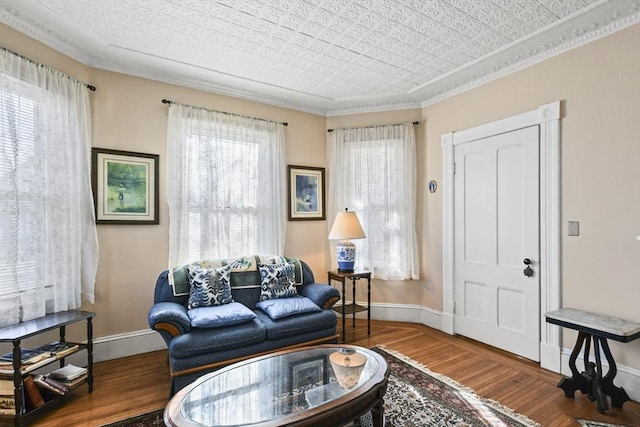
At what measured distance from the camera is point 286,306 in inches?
125

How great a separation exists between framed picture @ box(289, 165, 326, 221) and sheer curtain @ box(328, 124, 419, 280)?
0.56ft

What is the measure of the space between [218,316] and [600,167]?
3370 millimetres

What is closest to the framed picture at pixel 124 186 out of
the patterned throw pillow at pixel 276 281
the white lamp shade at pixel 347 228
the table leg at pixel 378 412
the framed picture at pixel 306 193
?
the patterned throw pillow at pixel 276 281

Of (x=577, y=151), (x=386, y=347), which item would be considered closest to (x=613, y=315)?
(x=577, y=151)

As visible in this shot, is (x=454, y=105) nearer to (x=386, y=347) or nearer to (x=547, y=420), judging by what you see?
(x=386, y=347)

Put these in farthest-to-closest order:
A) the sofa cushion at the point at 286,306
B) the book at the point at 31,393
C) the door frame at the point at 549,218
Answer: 1. the sofa cushion at the point at 286,306
2. the door frame at the point at 549,218
3. the book at the point at 31,393

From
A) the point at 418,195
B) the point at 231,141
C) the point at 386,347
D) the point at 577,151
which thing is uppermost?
the point at 231,141

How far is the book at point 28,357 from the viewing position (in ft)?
7.22

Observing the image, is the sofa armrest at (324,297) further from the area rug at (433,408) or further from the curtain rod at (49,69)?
the curtain rod at (49,69)

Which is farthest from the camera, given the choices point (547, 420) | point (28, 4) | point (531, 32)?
point (531, 32)

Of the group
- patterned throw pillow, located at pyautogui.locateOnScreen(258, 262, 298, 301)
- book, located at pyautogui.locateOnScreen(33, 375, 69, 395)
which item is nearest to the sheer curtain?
patterned throw pillow, located at pyautogui.locateOnScreen(258, 262, 298, 301)

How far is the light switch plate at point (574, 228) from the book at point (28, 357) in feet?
13.9

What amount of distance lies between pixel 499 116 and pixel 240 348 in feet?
11.0

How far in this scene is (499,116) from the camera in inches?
133
